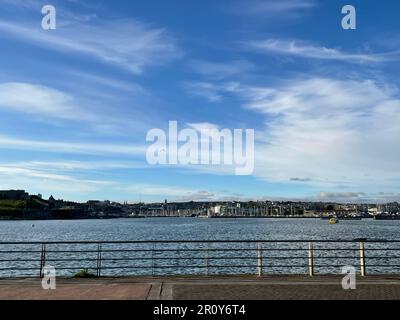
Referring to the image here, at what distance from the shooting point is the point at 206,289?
13750 millimetres

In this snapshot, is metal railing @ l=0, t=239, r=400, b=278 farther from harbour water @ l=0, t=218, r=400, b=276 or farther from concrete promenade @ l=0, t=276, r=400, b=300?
concrete promenade @ l=0, t=276, r=400, b=300

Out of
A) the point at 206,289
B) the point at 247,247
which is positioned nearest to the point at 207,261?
the point at 206,289

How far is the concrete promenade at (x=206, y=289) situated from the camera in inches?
494

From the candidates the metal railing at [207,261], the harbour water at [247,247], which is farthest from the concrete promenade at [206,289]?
the harbour water at [247,247]

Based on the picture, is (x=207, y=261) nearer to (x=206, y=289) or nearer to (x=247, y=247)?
(x=206, y=289)

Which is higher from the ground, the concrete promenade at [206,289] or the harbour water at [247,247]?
the concrete promenade at [206,289]

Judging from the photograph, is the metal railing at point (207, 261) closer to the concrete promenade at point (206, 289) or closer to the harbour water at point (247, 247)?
the harbour water at point (247, 247)

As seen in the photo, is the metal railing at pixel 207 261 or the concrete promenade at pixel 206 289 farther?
the metal railing at pixel 207 261

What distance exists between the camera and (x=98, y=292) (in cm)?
1334
